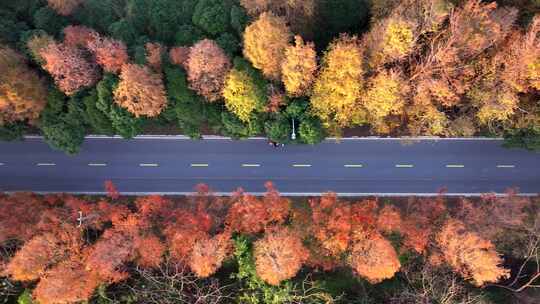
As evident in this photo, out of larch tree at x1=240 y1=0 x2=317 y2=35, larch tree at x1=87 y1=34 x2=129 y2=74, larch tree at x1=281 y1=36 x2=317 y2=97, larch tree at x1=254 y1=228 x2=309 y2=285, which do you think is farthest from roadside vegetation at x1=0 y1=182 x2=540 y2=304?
larch tree at x1=240 y1=0 x2=317 y2=35

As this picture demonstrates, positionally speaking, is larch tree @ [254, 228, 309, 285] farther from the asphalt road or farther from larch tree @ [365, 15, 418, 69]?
larch tree @ [365, 15, 418, 69]

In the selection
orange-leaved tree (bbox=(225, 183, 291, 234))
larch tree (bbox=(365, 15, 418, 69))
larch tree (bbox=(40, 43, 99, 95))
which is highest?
larch tree (bbox=(365, 15, 418, 69))

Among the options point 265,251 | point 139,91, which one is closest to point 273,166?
point 265,251

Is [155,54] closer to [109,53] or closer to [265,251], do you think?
[109,53]

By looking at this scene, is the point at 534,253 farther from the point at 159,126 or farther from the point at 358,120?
the point at 159,126

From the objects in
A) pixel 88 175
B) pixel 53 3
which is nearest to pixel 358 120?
pixel 88 175

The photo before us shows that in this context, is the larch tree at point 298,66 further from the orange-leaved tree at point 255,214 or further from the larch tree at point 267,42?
the orange-leaved tree at point 255,214
